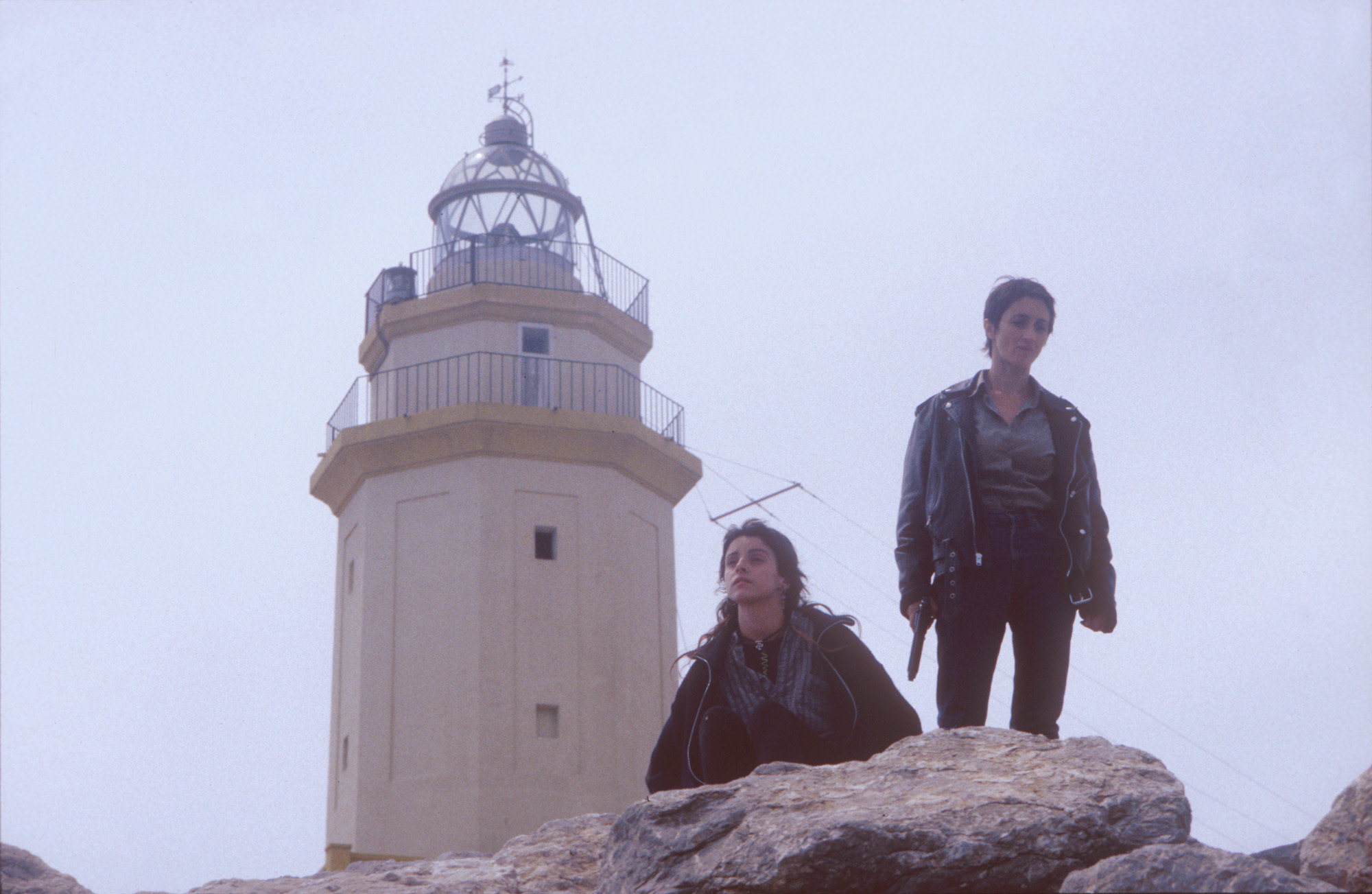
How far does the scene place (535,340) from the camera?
870 inches

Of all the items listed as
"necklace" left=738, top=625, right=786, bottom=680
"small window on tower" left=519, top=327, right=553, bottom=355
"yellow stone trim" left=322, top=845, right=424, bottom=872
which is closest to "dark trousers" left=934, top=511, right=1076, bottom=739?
"necklace" left=738, top=625, right=786, bottom=680

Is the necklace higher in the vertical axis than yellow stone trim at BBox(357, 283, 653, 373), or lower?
lower

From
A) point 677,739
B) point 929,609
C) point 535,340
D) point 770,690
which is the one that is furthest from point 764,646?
point 535,340

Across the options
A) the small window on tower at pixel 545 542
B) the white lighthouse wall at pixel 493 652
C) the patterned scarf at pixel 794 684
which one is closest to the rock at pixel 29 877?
the patterned scarf at pixel 794 684

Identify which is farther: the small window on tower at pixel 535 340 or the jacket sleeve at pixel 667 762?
the small window on tower at pixel 535 340

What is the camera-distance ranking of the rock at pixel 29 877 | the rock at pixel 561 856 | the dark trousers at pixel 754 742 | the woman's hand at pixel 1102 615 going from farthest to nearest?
A: the woman's hand at pixel 1102 615, the dark trousers at pixel 754 742, the rock at pixel 561 856, the rock at pixel 29 877

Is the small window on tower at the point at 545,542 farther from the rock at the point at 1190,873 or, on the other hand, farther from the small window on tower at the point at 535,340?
the rock at the point at 1190,873

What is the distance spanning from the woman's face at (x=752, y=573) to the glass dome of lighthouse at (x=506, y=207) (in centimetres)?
1793

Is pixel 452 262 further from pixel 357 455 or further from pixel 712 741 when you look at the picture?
pixel 712 741

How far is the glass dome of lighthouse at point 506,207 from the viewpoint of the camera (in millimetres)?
23328

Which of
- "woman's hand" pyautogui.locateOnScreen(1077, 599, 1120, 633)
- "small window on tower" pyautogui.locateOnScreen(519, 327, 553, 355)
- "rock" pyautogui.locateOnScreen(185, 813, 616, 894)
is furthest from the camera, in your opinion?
"small window on tower" pyautogui.locateOnScreen(519, 327, 553, 355)

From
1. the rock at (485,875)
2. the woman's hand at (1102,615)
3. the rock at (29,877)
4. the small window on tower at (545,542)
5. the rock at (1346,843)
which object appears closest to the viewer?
the rock at (1346,843)

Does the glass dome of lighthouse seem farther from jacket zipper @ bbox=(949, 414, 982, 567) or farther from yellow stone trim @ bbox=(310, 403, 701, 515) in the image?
jacket zipper @ bbox=(949, 414, 982, 567)

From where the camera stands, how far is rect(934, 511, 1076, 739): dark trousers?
201 inches
